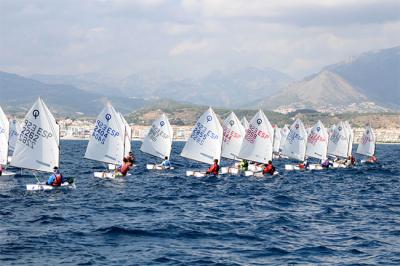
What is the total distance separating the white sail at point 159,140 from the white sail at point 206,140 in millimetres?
11533

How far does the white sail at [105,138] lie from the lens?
191 ft

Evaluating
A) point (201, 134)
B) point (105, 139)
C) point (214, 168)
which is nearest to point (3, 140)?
point (105, 139)

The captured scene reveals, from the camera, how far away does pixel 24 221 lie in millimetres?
34312

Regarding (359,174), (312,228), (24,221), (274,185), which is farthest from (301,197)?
(359,174)

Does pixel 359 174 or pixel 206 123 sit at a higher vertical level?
pixel 206 123

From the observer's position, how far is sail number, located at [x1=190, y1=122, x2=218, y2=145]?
63656mm

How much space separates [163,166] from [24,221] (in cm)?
3933

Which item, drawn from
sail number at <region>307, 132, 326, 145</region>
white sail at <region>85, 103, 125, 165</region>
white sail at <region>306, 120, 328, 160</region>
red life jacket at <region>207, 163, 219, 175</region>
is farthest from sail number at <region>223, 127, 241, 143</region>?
white sail at <region>85, 103, 125, 165</region>

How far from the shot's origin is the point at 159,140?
75.4 metres

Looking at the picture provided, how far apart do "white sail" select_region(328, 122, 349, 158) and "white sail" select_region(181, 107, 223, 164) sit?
126 feet

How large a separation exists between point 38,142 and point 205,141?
822 inches

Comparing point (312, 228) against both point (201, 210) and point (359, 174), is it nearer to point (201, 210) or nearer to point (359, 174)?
point (201, 210)

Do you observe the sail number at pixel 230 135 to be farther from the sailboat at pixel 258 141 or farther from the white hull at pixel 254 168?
the sailboat at pixel 258 141

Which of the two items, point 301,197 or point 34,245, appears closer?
point 34,245
